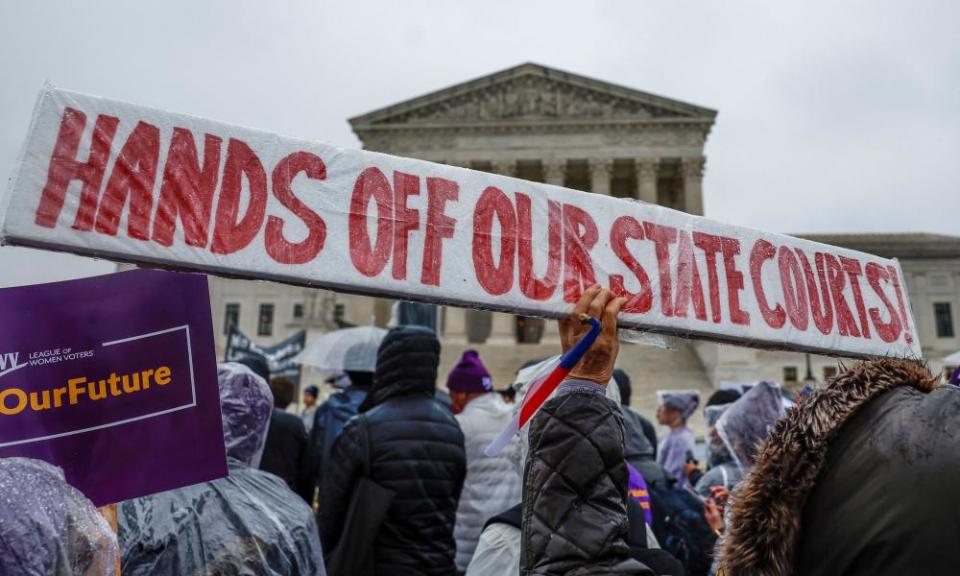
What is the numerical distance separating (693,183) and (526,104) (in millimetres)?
8950

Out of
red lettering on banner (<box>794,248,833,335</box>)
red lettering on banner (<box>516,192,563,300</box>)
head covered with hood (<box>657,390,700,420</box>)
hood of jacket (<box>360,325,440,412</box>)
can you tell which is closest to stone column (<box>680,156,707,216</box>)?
head covered with hood (<box>657,390,700,420</box>)

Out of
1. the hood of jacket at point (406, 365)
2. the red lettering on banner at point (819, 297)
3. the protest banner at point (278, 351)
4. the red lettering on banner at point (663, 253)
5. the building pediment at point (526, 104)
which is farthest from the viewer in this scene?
the building pediment at point (526, 104)

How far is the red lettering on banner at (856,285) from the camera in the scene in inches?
94.6

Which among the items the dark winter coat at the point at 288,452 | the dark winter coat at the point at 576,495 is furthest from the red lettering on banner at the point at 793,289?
the dark winter coat at the point at 288,452

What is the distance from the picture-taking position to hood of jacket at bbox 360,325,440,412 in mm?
3180

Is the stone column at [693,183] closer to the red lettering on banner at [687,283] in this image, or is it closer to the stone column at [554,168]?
the stone column at [554,168]

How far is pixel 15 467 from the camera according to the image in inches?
51.6

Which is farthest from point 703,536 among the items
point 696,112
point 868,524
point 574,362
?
point 696,112

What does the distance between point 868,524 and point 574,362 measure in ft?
2.09

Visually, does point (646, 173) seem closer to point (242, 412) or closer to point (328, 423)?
point (328, 423)

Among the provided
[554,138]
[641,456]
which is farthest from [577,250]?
[554,138]

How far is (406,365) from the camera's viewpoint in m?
3.20

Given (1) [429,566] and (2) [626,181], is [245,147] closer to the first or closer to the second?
(1) [429,566]

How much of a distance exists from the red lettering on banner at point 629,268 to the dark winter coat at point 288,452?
9.36ft
